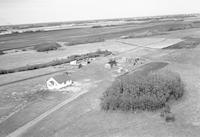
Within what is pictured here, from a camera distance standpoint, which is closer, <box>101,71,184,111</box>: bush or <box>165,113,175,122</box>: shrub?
<box>165,113,175,122</box>: shrub

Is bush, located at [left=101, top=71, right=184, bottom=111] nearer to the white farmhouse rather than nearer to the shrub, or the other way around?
the shrub

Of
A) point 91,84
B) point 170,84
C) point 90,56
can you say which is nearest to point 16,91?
point 91,84

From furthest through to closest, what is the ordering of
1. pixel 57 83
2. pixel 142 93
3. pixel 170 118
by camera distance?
pixel 57 83 < pixel 142 93 < pixel 170 118

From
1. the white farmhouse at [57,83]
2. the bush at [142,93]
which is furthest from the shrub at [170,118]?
the white farmhouse at [57,83]

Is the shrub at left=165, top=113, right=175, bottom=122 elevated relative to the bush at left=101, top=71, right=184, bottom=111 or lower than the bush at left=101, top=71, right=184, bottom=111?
lower

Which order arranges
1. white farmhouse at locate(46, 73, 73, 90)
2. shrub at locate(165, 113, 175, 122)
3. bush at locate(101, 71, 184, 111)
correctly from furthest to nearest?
1. white farmhouse at locate(46, 73, 73, 90)
2. bush at locate(101, 71, 184, 111)
3. shrub at locate(165, 113, 175, 122)

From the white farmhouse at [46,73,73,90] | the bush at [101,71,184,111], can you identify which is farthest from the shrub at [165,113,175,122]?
the white farmhouse at [46,73,73,90]

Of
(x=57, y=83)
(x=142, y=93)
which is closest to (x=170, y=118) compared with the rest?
(x=142, y=93)

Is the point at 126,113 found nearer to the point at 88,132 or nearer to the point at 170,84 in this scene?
the point at 88,132

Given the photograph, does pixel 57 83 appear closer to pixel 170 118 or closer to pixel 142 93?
pixel 142 93
